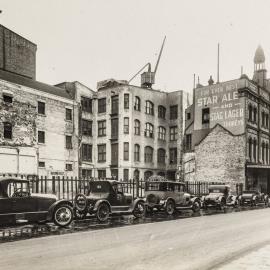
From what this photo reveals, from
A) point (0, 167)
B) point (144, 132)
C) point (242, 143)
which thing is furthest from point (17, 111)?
point (242, 143)

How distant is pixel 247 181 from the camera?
35.1 metres

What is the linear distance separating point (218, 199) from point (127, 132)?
2125cm

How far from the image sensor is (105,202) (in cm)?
1520

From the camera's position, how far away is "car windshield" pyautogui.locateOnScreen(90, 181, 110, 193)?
15.8 m

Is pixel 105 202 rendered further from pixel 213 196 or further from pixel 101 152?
pixel 101 152

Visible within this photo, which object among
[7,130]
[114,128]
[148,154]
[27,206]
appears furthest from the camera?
[148,154]

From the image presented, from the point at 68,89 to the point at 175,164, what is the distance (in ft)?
49.9

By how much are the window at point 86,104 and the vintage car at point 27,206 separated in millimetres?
29715

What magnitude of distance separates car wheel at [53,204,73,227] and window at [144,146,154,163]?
30736 millimetres

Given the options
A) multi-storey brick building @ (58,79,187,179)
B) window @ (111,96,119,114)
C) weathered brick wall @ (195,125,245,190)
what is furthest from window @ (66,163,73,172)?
weathered brick wall @ (195,125,245,190)

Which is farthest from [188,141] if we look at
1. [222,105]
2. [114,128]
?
[114,128]

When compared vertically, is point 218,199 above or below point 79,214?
below

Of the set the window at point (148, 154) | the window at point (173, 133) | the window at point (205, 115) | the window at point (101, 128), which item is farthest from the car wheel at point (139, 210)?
the window at point (173, 133)

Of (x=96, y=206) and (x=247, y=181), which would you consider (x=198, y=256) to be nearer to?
(x=96, y=206)
